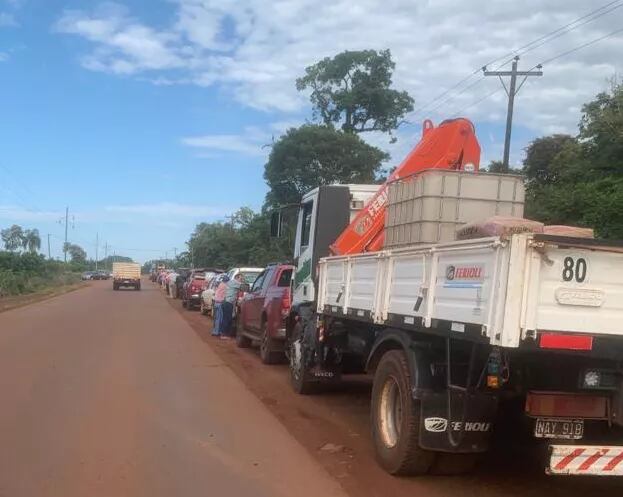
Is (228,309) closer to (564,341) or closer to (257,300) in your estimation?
(257,300)

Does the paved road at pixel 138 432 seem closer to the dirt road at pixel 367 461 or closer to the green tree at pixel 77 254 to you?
the dirt road at pixel 367 461

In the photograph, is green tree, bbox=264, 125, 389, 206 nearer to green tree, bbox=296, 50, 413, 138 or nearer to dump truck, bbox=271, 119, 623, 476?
green tree, bbox=296, 50, 413, 138

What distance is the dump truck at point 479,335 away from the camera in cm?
448

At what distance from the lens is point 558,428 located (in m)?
5.09

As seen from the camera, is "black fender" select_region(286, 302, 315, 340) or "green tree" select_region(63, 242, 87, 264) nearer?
"black fender" select_region(286, 302, 315, 340)

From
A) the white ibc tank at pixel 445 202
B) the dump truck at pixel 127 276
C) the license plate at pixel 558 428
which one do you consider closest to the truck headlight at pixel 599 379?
the license plate at pixel 558 428

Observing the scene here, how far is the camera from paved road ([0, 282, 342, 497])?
568cm

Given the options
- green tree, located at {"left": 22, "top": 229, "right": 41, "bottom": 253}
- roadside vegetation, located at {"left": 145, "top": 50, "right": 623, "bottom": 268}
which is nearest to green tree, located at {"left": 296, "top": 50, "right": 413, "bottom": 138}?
roadside vegetation, located at {"left": 145, "top": 50, "right": 623, "bottom": 268}

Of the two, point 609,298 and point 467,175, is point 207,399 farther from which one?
point 609,298

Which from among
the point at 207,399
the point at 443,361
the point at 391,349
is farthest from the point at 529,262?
the point at 207,399

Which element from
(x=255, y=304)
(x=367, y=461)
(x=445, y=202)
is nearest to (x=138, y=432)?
(x=367, y=461)

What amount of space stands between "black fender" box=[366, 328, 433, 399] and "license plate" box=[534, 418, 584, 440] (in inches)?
34.4

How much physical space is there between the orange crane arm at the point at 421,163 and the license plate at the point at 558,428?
13.0 feet

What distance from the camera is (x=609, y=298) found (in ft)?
15.0
